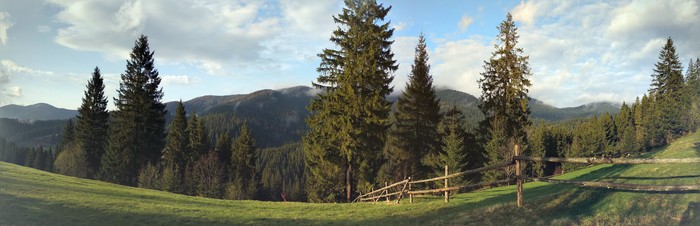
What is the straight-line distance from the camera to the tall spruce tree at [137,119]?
42906 millimetres

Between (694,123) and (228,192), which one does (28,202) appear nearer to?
(228,192)

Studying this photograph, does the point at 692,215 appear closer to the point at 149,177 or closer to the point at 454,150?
the point at 454,150

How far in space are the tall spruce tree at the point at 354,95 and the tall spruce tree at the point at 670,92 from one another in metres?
66.4

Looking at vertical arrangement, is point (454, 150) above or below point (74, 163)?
above

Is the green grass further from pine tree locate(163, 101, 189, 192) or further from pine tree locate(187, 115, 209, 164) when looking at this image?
pine tree locate(187, 115, 209, 164)

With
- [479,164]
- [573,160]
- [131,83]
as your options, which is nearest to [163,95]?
[131,83]

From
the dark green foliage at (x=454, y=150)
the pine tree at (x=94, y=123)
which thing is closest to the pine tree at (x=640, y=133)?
the dark green foliage at (x=454, y=150)

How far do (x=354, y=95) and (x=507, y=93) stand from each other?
14782 millimetres

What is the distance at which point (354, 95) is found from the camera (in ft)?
88.8

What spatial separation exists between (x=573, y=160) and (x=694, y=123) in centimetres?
8200

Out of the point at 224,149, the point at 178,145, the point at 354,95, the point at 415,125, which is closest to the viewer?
the point at 354,95

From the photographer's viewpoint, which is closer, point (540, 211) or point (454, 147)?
point (540, 211)

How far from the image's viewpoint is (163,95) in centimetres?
4444

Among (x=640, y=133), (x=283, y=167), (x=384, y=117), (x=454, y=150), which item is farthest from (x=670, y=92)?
(x=283, y=167)
